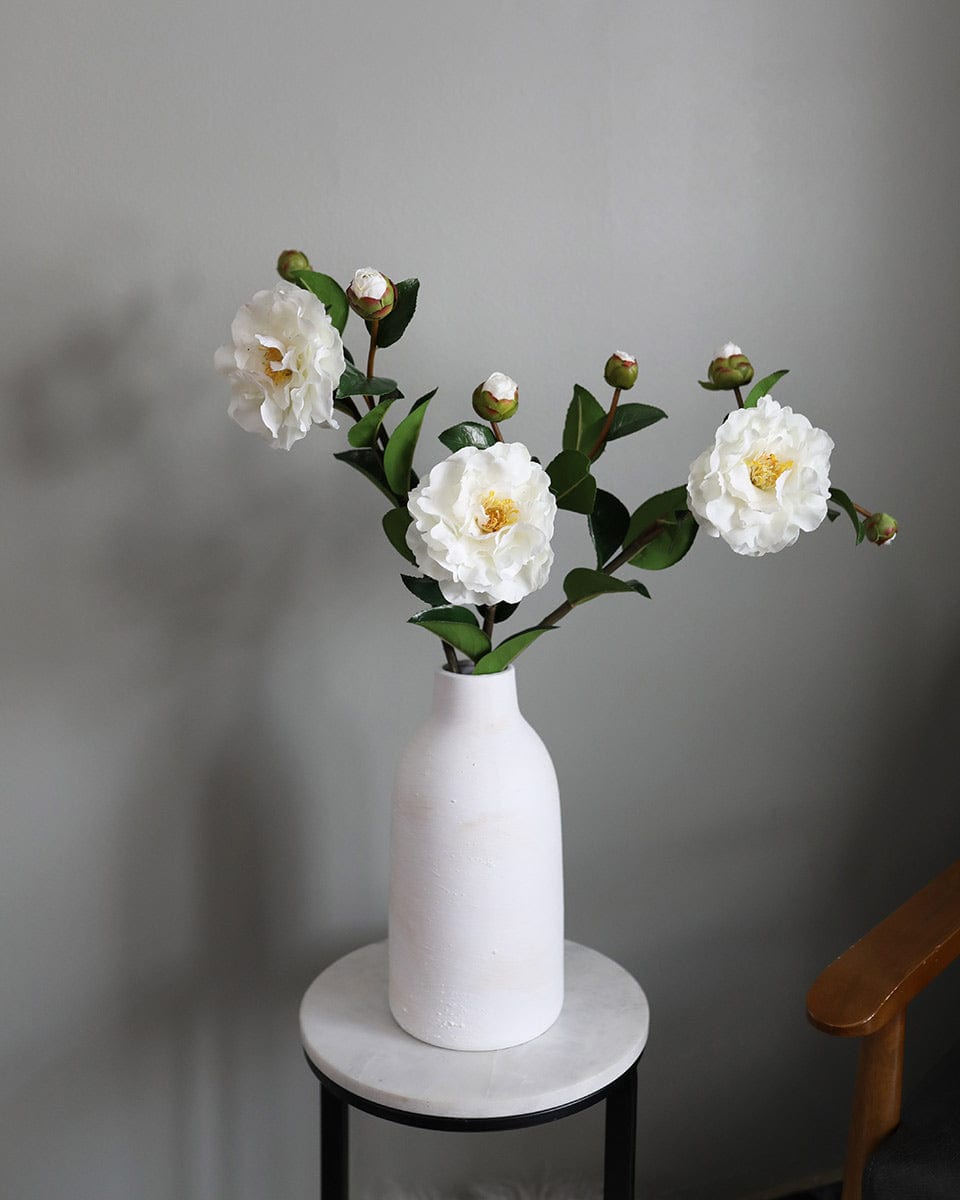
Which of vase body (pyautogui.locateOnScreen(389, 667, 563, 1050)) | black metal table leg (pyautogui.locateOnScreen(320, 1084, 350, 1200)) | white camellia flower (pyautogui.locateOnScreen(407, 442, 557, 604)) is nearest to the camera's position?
white camellia flower (pyautogui.locateOnScreen(407, 442, 557, 604))

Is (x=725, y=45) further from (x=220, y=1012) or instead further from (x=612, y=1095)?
(x=220, y=1012)

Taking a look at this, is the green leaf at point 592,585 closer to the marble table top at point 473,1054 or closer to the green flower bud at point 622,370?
the green flower bud at point 622,370

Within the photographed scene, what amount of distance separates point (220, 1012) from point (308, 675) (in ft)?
1.29

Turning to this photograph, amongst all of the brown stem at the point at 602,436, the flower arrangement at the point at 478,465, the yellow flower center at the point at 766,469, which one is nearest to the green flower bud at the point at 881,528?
the flower arrangement at the point at 478,465

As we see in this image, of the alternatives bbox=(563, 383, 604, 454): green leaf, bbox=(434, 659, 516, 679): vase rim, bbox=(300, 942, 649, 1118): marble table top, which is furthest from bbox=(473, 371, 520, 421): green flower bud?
bbox=(300, 942, 649, 1118): marble table top

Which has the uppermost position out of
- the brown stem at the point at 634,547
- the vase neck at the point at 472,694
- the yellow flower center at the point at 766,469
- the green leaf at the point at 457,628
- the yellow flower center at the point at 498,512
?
the yellow flower center at the point at 766,469

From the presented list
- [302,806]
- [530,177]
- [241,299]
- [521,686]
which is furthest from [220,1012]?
[530,177]

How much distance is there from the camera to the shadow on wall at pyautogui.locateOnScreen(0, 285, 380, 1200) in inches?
45.6

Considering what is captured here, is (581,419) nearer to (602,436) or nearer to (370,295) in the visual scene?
(602,436)

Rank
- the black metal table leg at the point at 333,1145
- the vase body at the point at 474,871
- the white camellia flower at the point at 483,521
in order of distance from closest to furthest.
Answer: the white camellia flower at the point at 483,521 < the vase body at the point at 474,871 < the black metal table leg at the point at 333,1145

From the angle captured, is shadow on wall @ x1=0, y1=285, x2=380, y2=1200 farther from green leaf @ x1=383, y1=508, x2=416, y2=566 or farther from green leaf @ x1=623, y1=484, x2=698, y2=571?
green leaf @ x1=623, y1=484, x2=698, y2=571

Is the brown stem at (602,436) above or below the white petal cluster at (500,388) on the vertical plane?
below

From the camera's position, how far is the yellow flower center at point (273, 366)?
91 centimetres

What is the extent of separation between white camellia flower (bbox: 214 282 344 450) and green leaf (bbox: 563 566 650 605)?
249 mm
